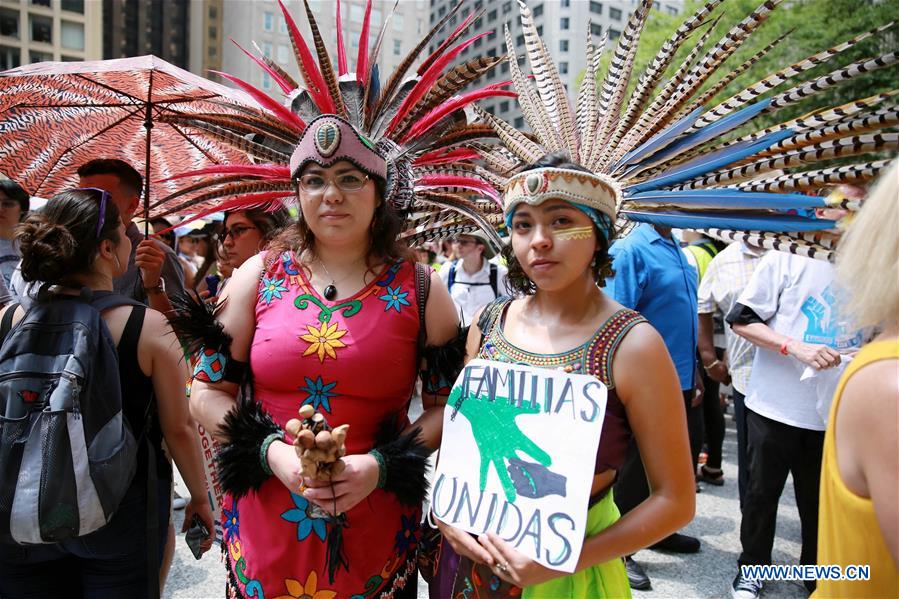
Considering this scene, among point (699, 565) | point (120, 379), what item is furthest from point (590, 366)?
point (699, 565)

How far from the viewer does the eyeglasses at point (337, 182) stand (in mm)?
1714

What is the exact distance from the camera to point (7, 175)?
10.4 ft

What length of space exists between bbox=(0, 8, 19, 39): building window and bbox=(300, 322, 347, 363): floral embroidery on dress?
1777 inches

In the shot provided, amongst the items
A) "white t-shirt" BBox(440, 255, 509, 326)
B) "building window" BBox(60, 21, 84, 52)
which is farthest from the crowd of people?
"building window" BBox(60, 21, 84, 52)

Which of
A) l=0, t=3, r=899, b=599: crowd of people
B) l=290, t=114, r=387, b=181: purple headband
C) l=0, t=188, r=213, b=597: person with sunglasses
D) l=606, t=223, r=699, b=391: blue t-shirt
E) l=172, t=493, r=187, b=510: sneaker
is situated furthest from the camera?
l=172, t=493, r=187, b=510: sneaker

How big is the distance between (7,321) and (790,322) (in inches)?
131

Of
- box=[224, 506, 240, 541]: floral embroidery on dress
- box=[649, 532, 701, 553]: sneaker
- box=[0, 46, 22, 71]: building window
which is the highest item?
box=[0, 46, 22, 71]: building window

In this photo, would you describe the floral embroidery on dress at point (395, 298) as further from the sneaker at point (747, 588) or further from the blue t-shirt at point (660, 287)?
the sneaker at point (747, 588)

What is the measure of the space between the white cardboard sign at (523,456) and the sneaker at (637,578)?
217 cm

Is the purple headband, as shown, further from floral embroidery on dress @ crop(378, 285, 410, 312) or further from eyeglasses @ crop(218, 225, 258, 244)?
eyeglasses @ crop(218, 225, 258, 244)

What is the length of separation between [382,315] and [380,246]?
0.25m

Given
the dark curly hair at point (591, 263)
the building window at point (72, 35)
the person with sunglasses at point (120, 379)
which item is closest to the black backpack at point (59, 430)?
the person with sunglasses at point (120, 379)

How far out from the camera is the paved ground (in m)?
3.21

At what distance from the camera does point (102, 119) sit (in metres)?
3.25
